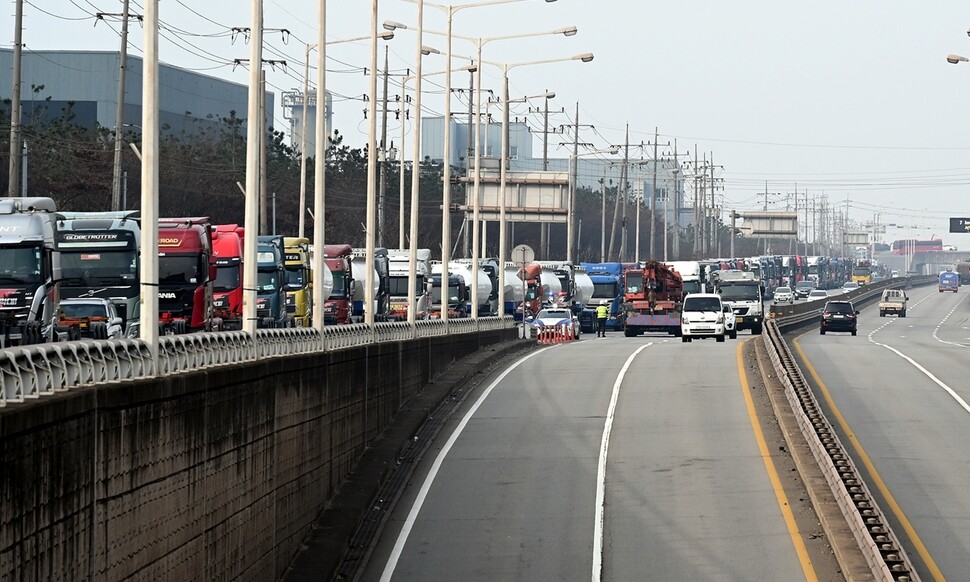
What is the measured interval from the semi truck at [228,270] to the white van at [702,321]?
27.9 meters

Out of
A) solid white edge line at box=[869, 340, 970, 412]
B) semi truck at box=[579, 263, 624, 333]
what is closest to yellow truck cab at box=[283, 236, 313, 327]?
solid white edge line at box=[869, 340, 970, 412]

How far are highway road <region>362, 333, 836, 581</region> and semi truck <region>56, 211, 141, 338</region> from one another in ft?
24.2

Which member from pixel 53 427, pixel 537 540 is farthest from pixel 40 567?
pixel 537 540

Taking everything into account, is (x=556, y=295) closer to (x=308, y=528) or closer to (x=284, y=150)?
(x=284, y=150)

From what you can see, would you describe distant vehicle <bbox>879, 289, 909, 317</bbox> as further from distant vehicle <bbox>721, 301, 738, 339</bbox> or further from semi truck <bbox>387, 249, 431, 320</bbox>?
semi truck <bbox>387, 249, 431, 320</bbox>

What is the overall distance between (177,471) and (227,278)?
2863 centimetres

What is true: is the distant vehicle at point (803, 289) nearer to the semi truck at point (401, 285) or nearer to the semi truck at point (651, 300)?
the semi truck at point (651, 300)

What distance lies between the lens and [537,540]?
23984mm

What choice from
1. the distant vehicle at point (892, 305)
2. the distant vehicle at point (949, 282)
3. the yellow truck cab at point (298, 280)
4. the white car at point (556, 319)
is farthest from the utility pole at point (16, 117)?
the distant vehicle at point (949, 282)

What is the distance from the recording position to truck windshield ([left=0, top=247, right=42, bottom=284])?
30.5 meters

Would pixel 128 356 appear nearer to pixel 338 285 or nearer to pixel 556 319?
pixel 338 285

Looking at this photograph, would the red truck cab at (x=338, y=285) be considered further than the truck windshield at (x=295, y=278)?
Yes

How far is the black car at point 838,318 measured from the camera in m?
82.2

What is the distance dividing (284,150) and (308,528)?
91862mm
